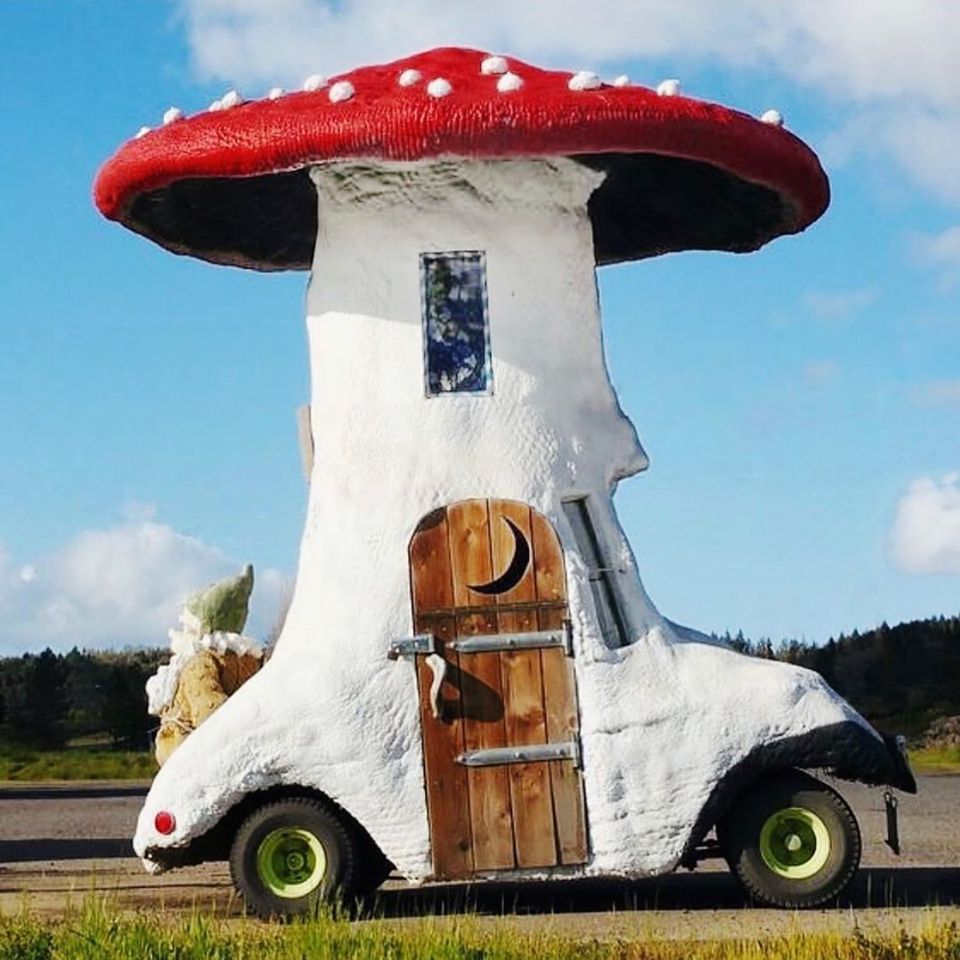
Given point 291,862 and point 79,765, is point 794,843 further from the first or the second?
point 79,765

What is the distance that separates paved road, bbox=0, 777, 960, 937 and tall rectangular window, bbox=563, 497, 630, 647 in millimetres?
1383

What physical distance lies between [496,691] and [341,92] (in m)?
2.98

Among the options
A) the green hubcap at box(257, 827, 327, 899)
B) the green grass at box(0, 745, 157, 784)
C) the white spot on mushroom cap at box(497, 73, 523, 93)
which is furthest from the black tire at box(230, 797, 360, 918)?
the green grass at box(0, 745, 157, 784)

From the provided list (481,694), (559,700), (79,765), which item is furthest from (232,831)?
(79,765)

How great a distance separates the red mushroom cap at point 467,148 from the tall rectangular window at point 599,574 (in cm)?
183

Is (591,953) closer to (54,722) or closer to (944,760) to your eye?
(944,760)

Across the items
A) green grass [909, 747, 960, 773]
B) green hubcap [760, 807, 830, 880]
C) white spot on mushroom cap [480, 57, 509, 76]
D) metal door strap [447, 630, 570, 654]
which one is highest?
white spot on mushroom cap [480, 57, 509, 76]

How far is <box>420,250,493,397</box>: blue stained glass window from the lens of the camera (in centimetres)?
893

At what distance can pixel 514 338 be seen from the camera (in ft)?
29.4

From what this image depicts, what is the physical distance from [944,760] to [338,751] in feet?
58.1

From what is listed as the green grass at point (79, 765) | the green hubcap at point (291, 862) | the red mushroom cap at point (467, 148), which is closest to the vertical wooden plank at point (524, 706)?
the green hubcap at point (291, 862)

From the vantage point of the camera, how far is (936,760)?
→ 79.6 ft

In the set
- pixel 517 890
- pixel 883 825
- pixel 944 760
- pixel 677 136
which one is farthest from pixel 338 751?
pixel 944 760

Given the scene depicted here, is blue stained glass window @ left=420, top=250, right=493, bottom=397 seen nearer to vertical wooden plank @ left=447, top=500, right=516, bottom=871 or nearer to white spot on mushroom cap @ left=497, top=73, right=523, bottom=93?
vertical wooden plank @ left=447, top=500, right=516, bottom=871
